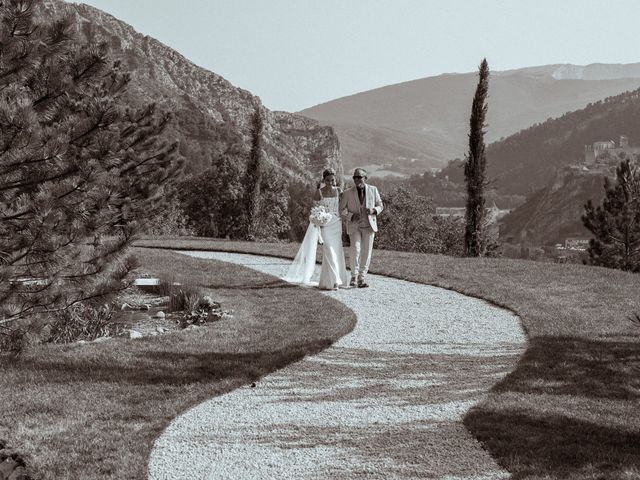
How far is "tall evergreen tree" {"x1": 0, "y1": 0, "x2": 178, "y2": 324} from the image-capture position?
425 cm

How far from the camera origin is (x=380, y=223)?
57.6m

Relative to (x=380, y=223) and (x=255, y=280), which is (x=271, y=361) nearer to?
(x=255, y=280)

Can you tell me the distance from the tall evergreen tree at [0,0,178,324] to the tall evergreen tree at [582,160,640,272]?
31068mm

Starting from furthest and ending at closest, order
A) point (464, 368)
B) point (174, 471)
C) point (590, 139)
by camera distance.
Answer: point (590, 139) < point (464, 368) < point (174, 471)

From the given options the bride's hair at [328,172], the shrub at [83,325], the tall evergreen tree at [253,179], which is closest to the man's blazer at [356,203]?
the bride's hair at [328,172]

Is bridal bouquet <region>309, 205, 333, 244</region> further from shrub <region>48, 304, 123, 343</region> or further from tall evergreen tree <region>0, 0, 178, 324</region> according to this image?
tall evergreen tree <region>0, 0, 178, 324</region>

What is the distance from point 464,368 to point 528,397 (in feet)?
3.84

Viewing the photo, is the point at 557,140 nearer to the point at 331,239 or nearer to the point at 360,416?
the point at 331,239

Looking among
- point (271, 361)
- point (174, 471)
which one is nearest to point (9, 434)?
point (174, 471)

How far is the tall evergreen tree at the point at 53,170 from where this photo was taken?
14.0 ft

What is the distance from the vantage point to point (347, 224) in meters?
12.9

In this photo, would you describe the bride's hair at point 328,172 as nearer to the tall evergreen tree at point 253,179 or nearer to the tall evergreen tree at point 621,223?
the tall evergreen tree at point 253,179

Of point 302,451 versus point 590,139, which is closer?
point 302,451

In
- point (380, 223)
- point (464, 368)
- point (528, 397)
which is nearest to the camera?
point (528, 397)
